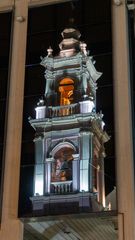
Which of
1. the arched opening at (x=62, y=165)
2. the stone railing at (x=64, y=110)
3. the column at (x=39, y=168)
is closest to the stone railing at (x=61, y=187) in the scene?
the arched opening at (x=62, y=165)

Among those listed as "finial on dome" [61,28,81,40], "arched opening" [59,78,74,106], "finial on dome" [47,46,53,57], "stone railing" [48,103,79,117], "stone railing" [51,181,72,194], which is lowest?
"stone railing" [51,181,72,194]

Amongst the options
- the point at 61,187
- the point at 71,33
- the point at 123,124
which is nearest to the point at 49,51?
the point at 71,33

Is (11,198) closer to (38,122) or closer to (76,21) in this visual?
(38,122)

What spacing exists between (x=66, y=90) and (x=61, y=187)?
389 centimetres

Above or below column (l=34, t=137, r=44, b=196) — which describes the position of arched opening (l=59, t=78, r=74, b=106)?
above

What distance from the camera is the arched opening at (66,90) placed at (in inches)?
880

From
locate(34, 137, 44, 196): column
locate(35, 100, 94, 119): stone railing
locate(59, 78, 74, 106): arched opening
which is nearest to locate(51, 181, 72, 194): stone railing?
locate(34, 137, 44, 196): column

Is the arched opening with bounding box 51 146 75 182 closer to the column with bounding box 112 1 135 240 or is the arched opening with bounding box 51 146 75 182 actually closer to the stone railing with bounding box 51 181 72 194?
the stone railing with bounding box 51 181 72 194

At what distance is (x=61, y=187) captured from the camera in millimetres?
20859

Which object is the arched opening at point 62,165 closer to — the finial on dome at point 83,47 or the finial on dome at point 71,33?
the finial on dome at point 83,47

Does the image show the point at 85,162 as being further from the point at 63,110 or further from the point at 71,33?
the point at 71,33

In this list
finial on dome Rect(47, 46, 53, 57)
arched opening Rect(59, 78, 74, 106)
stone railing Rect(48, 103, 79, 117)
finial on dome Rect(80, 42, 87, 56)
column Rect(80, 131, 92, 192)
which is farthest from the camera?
finial on dome Rect(47, 46, 53, 57)

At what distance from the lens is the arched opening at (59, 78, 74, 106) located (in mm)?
22359

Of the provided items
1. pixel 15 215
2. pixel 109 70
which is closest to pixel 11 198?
pixel 15 215
